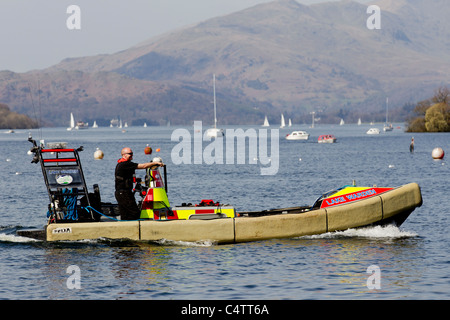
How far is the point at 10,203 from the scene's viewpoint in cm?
3550

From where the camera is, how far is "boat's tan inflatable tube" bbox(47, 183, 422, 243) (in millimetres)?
20828

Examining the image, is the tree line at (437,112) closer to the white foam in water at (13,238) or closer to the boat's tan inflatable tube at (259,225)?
the boat's tan inflatable tube at (259,225)

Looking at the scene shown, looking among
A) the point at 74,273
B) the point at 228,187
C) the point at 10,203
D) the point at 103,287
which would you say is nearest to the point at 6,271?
the point at 74,273

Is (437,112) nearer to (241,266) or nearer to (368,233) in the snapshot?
(368,233)

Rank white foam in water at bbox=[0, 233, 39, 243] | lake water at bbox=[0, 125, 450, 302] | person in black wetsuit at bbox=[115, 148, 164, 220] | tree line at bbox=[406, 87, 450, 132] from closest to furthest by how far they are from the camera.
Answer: lake water at bbox=[0, 125, 450, 302] → person in black wetsuit at bbox=[115, 148, 164, 220] → white foam in water at bbox=[0, 233, 39, 243] → tree line at bbox=[406, 87, 450, 132]

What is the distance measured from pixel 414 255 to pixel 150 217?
7239mm

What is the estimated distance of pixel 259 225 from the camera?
2108cm

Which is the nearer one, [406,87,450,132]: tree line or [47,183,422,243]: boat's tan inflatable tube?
[47,183,422,243]: boat's tan inflatable tube

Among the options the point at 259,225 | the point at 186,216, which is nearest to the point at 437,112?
the point at 259,225

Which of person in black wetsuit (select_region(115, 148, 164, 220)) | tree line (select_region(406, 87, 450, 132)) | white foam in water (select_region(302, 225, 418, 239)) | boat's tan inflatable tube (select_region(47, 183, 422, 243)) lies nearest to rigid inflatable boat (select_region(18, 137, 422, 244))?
boat's tan inflatable tube (select_region(47, 183, 422, 243))

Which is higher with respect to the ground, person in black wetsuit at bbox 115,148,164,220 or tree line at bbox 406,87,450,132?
tree line at bbox 406,87,450,132

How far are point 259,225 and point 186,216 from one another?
2085 millimetres

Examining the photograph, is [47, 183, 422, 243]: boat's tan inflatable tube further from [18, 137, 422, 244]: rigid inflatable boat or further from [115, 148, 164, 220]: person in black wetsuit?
[115, 148, 164, 220]: person in black wetsuit
